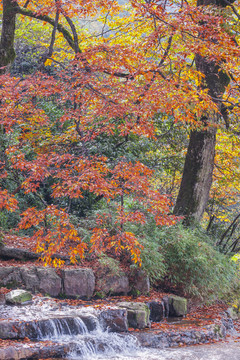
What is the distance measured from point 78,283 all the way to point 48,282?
0.61 metres

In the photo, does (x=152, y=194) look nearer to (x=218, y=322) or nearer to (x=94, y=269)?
(x=94, y=269)

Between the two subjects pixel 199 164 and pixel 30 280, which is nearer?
pixel 30 280

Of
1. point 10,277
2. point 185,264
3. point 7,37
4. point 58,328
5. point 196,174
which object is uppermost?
point 7,37

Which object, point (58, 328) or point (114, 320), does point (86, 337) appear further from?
point (114, 320)

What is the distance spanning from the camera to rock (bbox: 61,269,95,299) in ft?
23.9

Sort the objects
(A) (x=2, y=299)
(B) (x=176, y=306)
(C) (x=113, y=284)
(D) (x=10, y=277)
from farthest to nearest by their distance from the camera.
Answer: (B) (x=176, y=306) < (C) (x=113, y=284) < (D) (x=10, y=277) < (A) (x=2, y=299)

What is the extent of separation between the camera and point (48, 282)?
713cm

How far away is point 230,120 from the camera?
10578 mm

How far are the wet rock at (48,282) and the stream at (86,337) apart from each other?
1.86ft

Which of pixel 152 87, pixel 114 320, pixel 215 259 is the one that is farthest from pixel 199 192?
pixel 114 320

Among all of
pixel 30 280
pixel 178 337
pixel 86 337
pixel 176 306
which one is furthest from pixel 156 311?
pixel 30 280

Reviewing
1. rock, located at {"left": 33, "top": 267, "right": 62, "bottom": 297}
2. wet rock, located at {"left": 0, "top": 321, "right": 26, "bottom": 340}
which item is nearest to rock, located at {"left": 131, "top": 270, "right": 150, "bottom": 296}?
rock, located at {"left": 33, "top": 267, "right": 62, "bottom": 297}

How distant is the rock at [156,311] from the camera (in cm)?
734

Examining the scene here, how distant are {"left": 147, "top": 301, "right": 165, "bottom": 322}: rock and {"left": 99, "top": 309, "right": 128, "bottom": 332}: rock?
110cm
